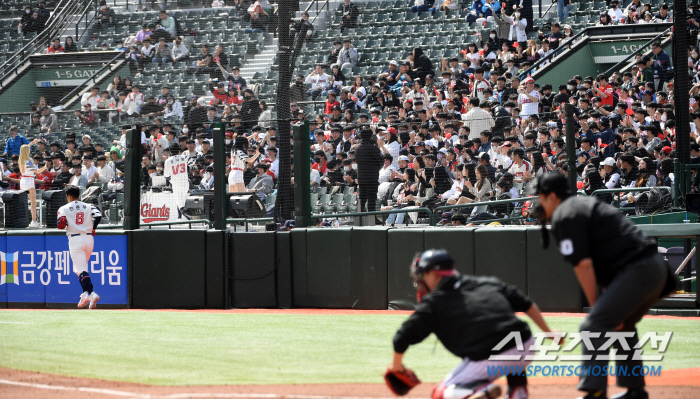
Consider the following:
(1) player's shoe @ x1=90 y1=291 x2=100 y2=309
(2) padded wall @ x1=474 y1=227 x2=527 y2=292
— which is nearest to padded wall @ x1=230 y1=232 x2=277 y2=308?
(1) player's shoe @ x1=90 y1=291 x2=100 y2=309

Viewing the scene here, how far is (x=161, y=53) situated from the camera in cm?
2772

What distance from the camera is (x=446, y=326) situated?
16.7ft

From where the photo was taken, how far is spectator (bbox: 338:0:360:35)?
87.8ft

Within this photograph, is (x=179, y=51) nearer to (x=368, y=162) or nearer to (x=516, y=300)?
(x=368, y=162)

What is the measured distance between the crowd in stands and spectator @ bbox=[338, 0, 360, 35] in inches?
196

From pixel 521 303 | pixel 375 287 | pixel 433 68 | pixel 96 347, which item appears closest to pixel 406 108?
pixel 433 68

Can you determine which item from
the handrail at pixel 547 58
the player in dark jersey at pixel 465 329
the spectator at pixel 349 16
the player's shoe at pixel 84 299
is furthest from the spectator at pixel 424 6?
the player in dark jersey at pixel 465 329

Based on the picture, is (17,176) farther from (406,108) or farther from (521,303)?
(521,303)

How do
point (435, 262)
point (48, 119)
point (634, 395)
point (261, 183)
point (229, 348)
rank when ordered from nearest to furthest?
point (435, 262) < point (634, 395) < point (229, 348) < point (261, 183) < point (48, 119)

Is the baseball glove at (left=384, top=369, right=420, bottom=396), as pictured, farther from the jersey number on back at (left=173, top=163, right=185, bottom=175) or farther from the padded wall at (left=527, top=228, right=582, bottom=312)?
the jersey number on back at (left=173, top=163, right=185, bottom=175)

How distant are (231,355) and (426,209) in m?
5.32

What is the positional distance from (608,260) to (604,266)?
56mm

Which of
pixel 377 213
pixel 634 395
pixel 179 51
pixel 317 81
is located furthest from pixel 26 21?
pixel 634 395

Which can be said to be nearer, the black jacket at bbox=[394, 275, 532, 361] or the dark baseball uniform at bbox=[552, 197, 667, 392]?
the black jacket at bbox=[394, 275, 532, 361]
